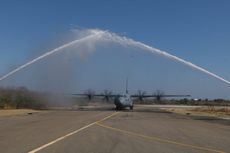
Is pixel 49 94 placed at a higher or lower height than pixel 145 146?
higher

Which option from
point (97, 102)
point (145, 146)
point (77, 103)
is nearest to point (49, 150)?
point (145, 146)

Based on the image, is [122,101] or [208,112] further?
[122,101]

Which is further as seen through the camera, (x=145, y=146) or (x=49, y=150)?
(x=145, y=146)

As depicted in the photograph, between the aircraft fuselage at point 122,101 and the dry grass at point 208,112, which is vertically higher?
the aircraft fuselage at point 122,101

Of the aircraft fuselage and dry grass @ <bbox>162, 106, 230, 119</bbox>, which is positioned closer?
dry grass @ <bbox>162, 106, 230, 119</bbox>

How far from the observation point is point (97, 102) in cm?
13438

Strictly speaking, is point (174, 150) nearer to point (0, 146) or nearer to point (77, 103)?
point (0, 146)

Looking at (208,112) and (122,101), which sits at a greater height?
(122,101)

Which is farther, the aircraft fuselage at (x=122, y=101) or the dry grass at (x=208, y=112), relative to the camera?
the aircraft fuselage at (x=122, y=101)

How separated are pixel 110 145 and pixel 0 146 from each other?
3.70 metres

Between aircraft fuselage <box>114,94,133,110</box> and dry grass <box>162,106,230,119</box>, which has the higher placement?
aircraft fuselage <box>114,94,133,110</box>

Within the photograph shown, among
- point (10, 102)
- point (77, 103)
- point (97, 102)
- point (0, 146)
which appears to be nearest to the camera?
point (0, 146)

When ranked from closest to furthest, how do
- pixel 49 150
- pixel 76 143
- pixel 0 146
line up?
pixel 49 150, pixel 0 146, pixel 76 143

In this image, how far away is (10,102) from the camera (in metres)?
68.4
